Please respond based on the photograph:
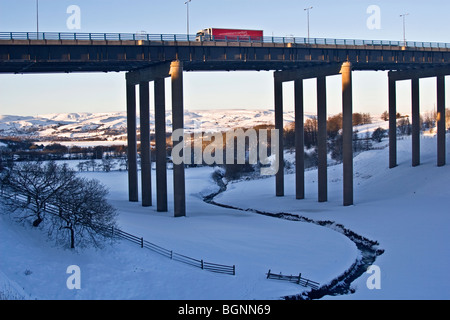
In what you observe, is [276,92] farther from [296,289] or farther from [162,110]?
[296,289]

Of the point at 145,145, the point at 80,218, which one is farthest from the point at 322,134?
the point at 80,218

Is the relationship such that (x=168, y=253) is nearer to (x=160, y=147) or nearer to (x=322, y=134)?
(x=160, y=147)

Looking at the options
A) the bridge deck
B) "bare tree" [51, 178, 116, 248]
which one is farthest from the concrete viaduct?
"bare tree" [51, 178, 116, 248]

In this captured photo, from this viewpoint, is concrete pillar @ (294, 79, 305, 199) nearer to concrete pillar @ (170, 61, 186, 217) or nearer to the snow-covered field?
the snow-covered field

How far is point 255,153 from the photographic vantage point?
119875 mm

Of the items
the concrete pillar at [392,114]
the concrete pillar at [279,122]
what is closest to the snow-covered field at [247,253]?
the concrete pillar at [279,122]

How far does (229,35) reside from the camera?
1908 inches

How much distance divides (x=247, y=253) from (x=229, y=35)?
24.5 meters

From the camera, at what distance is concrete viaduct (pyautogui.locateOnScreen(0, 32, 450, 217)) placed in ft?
138

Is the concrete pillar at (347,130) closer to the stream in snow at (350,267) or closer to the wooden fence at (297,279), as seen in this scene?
the stream in snow at (350,267)

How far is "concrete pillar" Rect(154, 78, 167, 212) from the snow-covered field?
1348mm

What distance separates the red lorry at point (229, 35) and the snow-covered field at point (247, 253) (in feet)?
52.2

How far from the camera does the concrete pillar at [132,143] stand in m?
53.5
